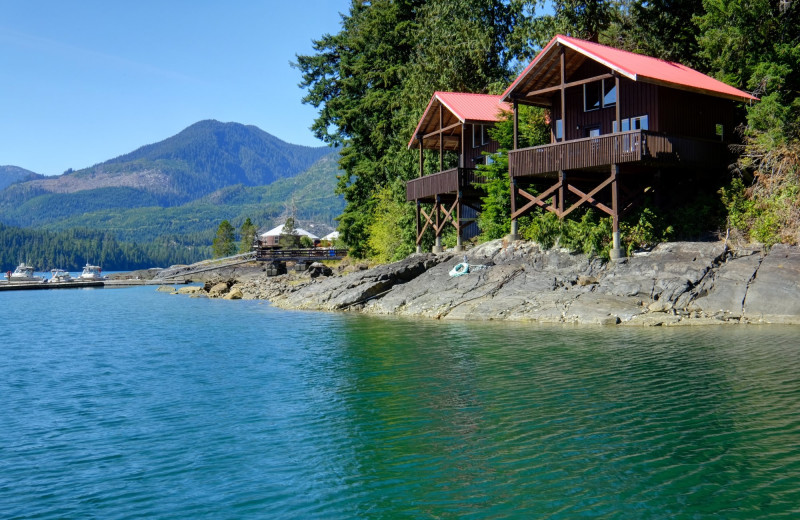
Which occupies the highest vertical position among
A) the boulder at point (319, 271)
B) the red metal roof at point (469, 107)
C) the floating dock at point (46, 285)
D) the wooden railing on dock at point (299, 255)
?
the red metal roof at point (469, 107)

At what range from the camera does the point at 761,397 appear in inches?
564

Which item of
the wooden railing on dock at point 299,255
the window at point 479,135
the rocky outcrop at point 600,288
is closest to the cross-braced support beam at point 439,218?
the window at point 479,135

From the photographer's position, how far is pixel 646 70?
30.6 meters

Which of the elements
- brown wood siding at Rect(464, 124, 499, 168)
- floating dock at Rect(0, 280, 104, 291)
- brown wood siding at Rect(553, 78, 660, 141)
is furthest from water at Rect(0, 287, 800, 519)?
floating dock at Rect(0, 280, 104, 291)

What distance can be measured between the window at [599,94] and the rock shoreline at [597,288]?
7.84 metres

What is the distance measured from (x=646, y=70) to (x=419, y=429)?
23.5 metres

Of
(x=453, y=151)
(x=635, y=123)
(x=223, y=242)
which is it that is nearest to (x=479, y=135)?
(x=453, y=151)

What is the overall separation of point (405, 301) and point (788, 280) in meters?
16.5

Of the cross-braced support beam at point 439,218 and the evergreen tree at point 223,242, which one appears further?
the evergreen tree at point 223,242

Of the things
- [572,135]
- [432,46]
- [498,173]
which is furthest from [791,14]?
[432,46]

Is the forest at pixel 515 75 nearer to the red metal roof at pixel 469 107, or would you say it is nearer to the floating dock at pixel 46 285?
the red metal roof at pixel 469 107

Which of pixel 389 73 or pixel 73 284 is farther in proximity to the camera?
pixel 73 284

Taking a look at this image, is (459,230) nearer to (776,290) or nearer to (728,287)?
(728,287)

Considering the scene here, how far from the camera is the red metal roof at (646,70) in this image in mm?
29656
